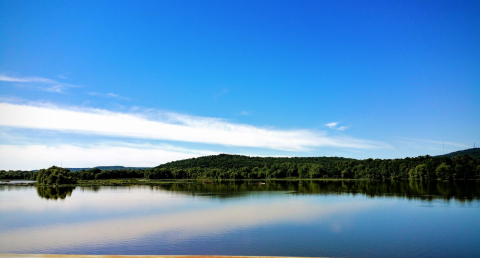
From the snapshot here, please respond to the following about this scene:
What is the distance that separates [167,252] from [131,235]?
5.33 meters

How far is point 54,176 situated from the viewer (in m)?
87.6

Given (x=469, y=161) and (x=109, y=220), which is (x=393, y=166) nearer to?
(x=469, y=161)

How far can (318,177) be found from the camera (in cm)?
12788

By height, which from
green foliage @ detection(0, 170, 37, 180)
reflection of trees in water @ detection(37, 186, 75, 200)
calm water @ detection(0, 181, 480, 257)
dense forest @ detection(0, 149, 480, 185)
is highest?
dense forest @ detection(0, 149, 480, 185)

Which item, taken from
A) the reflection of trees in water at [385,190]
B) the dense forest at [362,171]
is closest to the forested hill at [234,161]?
the dense forest at [362,171]

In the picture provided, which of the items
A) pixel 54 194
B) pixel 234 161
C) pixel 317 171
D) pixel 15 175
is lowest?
pixel 15 175

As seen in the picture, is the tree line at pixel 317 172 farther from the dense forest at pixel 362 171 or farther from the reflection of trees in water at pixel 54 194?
the reflection of trees in water at pixel 54 194

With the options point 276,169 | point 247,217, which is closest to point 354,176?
point 276,169

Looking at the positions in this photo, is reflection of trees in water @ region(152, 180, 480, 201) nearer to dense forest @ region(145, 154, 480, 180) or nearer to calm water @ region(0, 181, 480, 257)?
calm water @ region(0, 181, 480, 257)

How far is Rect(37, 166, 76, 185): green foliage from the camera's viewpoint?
87.8 meters

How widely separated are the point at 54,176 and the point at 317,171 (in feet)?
282

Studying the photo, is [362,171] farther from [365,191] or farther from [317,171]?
[365,191]

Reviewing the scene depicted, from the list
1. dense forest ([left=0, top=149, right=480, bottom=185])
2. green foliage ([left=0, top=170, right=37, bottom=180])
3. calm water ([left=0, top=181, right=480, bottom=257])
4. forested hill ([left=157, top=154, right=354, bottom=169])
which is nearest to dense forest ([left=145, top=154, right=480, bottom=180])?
dense forest ([left=0, top=149, right=480, bottom=185])

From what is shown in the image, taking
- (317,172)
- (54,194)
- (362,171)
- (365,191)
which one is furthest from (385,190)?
(317,172)
